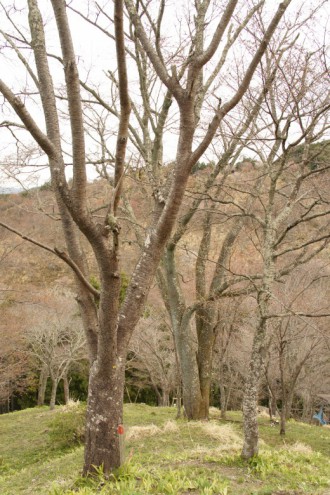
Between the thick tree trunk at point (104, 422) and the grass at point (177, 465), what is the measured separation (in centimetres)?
12

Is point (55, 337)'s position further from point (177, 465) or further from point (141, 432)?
point (177, 465)

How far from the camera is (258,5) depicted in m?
5.29

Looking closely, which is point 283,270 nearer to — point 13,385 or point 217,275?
point 217,275

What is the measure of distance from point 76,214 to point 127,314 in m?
1.10

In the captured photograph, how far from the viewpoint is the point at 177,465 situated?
4816 millimetres

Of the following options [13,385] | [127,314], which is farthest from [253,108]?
[13,385]

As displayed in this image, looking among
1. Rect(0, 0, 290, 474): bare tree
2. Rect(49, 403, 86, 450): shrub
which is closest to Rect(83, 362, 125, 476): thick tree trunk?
Rect(0, 0, 290, 474): bare tree

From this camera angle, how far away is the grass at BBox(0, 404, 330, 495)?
359 cm

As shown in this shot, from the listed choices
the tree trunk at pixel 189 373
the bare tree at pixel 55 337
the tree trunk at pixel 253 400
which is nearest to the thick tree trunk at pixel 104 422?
the tree trunk at pixel 253 400

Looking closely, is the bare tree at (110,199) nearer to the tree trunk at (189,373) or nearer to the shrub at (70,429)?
the tree trunk at (189,373)

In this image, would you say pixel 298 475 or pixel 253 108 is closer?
pixel 298 475

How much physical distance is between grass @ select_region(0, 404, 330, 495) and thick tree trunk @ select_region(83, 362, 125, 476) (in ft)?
0.38

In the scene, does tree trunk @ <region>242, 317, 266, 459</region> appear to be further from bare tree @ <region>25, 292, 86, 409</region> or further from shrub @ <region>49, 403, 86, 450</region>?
bare tree @ <region>25, 292, 86, 409</region>

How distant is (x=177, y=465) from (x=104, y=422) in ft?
6.09
